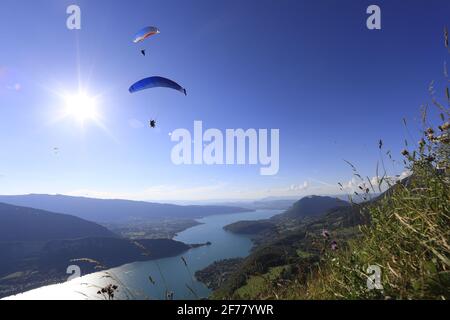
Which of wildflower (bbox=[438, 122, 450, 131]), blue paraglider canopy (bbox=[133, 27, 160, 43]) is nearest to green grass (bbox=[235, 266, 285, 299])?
wildflower (bbox=[438, 122, 450, 131])

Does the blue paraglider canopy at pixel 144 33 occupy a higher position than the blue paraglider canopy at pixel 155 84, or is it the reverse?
the blue paraglider canopy at pixel 144 33

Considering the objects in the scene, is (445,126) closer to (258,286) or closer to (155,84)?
(258,286)

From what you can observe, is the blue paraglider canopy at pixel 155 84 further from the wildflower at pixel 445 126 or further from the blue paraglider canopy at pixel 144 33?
the wildflower at pixel 445 126

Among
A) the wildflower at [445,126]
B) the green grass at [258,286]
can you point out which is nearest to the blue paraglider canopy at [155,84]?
the green grass at [258,286]

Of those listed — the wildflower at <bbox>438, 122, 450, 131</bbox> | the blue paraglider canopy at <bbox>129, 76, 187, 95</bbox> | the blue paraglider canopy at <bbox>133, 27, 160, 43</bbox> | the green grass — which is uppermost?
the blue paraglider canopy at <bbox>133, 27, 160, 43</bbox>

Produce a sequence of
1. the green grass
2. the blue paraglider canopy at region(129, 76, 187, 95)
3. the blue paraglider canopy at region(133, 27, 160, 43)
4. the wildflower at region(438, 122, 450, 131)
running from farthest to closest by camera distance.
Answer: the blue paraglider canopy at region(133, 27, 160, 43) < the blue paraglider canopy at region(129, 76, 187, 95) < the green grass < the wildflower at region(438, 122, 450, 131)

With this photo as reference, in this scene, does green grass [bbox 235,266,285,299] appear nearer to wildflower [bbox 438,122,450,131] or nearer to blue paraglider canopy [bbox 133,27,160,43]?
wildflower [bbox 438,122,450,131]

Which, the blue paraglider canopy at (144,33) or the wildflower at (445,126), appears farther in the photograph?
the blue paraglider canopy at (144,33)

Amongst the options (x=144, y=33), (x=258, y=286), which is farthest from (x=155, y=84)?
(x=258, y=286)
